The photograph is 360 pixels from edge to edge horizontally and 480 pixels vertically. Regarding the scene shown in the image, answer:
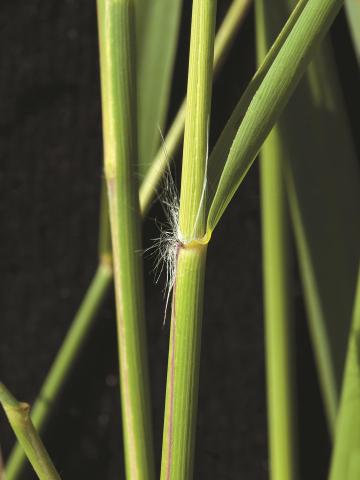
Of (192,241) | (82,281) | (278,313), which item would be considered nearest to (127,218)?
(192,241)

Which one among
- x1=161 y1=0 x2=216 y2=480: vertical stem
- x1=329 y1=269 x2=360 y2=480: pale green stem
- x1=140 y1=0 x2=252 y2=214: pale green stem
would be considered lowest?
x1=329 y1=269 x2=360 y2=480: pale green stem

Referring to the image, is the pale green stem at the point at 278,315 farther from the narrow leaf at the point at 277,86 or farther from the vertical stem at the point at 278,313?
the narrow leaf at the point at 277,86

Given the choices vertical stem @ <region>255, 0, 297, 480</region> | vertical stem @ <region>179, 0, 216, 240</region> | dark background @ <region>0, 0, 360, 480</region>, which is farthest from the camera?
dark background @ <region>0, 0, 360, 480</region>

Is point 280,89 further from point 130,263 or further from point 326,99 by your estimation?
point 326,99

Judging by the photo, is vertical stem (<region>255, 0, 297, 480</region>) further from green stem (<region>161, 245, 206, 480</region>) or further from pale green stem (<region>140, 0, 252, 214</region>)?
green stem (<region>161, 245, 206, 480</region>)

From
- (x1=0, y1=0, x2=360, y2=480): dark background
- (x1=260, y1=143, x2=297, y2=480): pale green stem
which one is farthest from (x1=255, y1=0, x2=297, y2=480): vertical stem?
(x1=0, y1=0, x2=360, y2=480): dark background

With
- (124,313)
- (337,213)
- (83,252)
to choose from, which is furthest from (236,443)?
(124,313)

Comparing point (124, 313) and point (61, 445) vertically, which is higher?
point (124, 313)
